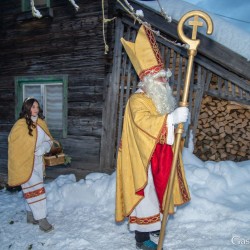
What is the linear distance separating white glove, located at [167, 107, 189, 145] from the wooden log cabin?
2262mm

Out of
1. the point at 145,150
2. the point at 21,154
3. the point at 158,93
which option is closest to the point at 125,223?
the point at 145,150

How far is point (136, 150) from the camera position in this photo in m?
3.28

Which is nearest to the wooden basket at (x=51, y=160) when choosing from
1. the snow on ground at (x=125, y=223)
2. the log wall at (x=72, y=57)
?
the snow on ground at (x=125, y=223)

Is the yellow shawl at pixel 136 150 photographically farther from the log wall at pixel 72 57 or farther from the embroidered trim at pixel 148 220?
the log wall at pixel 72 57

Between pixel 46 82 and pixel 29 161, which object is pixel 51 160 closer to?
pixel 29 161

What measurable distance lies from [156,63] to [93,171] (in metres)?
3.58

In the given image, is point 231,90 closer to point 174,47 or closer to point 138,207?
point 174,47

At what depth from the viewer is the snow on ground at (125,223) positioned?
12.0 ft

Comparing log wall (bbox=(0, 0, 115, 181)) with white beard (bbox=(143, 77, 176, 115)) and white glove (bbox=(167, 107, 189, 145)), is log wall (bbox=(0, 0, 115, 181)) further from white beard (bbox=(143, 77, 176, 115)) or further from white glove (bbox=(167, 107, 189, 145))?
white glove (bbox=(167, 107, 189, 145))

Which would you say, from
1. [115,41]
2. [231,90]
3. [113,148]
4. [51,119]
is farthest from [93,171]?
[231,90]

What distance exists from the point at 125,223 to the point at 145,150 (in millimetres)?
1591

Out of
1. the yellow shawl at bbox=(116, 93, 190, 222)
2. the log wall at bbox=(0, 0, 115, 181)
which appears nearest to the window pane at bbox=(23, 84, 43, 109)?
the log wall at bbox=(0, 0, 115, 181)

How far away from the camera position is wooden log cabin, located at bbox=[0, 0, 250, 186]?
17.0ft

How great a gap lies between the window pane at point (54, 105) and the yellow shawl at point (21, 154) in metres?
2.42
